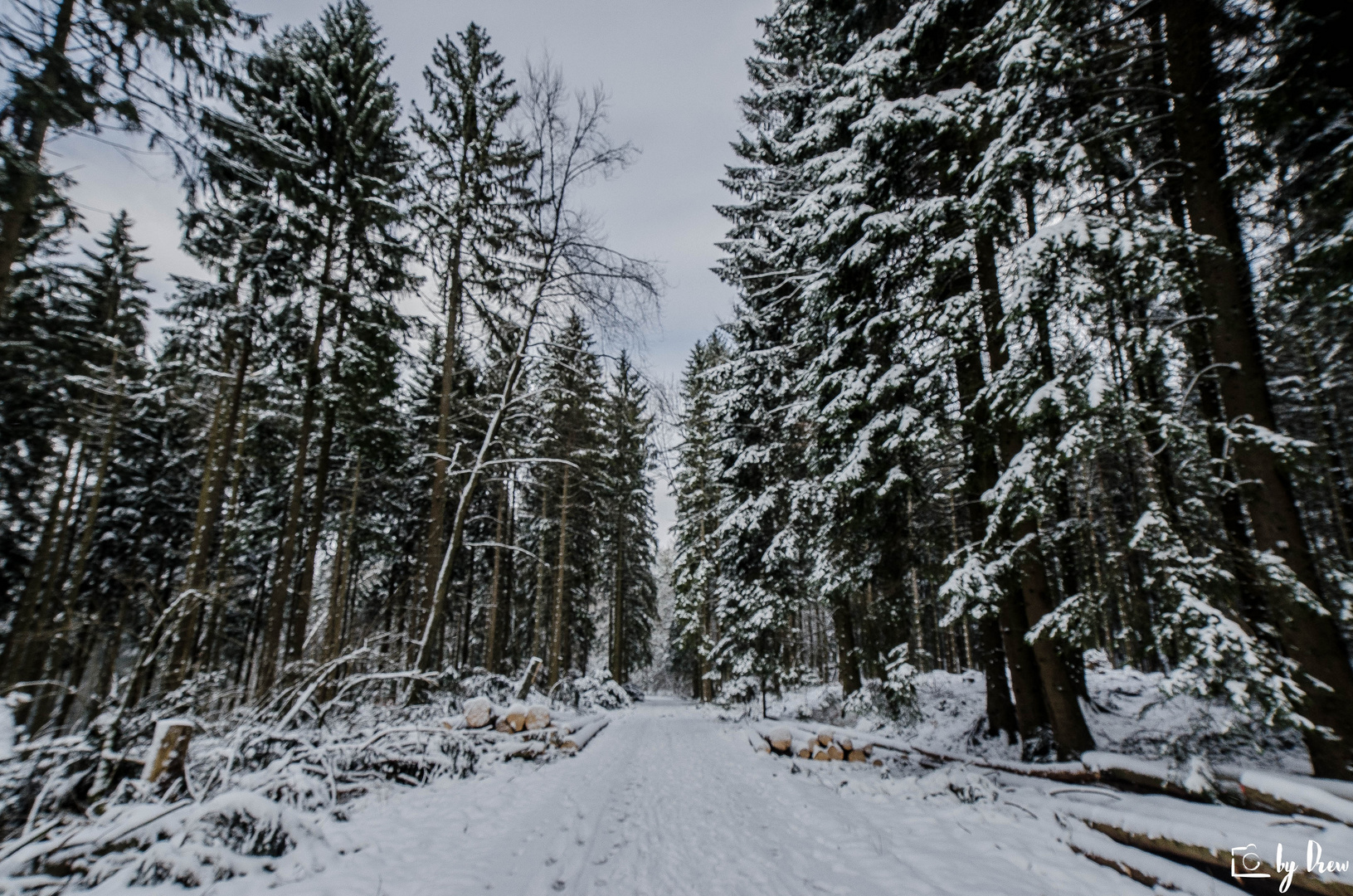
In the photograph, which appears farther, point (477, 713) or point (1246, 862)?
point (477, 713)

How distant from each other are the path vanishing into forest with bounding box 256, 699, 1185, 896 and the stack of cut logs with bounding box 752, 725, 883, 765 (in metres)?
1.14

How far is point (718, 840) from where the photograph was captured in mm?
4520

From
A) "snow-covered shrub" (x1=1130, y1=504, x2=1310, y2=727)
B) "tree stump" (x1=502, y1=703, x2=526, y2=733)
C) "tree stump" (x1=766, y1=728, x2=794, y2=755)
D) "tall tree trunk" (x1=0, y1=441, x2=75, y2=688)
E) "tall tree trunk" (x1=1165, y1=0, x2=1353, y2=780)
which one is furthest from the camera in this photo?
"tall tree trunk" (x1=0, y1=441, x2=75, y2=688)

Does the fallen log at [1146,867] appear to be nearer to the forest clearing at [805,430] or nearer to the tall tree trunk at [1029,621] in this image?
the forest clearing at [805,430]

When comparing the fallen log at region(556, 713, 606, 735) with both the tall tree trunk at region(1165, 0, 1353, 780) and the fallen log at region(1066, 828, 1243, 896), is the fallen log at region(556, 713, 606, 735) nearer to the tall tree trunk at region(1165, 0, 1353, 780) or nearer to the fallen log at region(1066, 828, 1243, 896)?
the fallen log at region(1066, 828, 1243, 896)

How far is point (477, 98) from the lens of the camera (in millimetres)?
10844

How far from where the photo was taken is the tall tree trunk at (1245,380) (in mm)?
4211

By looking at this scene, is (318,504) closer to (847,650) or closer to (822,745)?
(822,745)

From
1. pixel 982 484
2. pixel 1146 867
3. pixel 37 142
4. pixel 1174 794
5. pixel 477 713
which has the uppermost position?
pixel 37 142

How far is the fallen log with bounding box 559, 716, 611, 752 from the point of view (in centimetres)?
962

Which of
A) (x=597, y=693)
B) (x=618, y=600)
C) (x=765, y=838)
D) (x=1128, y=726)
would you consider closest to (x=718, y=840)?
(x=765, y=838)

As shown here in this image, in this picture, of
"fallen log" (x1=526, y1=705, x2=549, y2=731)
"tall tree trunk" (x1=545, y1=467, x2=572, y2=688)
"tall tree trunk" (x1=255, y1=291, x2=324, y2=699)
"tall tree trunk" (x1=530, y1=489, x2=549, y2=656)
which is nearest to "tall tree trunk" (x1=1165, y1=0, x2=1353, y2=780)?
"fallen log" (x1=526, y1=705, x2=549, y2=731)

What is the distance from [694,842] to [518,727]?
580 cm

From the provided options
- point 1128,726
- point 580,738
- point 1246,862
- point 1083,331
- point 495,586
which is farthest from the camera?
point 495,586
